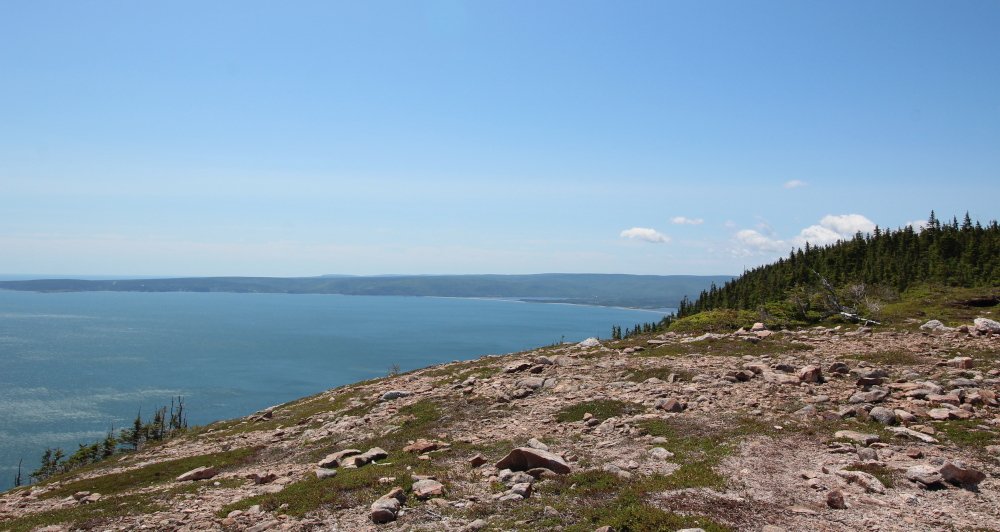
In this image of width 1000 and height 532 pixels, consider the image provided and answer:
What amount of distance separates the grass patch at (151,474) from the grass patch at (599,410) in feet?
43.3

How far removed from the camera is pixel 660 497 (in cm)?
1262

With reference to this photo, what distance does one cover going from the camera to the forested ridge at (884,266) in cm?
5247

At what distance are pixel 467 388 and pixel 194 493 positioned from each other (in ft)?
45.5

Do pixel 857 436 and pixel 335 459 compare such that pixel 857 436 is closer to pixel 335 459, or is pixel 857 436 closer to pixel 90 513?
pixel 335 459

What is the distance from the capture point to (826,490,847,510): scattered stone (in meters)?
11.9

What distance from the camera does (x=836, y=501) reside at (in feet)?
39.0

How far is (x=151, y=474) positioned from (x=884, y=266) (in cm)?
6954

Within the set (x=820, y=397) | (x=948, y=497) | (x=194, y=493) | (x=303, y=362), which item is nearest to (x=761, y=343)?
(x=820, y=397)

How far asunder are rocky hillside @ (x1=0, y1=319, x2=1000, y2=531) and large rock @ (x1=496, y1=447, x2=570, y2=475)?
38 mm

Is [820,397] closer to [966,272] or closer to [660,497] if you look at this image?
[660,497]

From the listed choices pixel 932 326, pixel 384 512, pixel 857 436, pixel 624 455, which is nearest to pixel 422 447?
pixel 384 512

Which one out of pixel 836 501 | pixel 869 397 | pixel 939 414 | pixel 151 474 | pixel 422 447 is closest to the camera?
pixel 836 501

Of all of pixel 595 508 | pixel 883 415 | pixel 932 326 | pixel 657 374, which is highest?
pixel 932 326

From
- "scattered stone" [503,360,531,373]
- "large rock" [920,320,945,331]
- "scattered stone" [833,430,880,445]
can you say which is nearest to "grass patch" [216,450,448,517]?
"scattered stone" [833,430,880,445]
